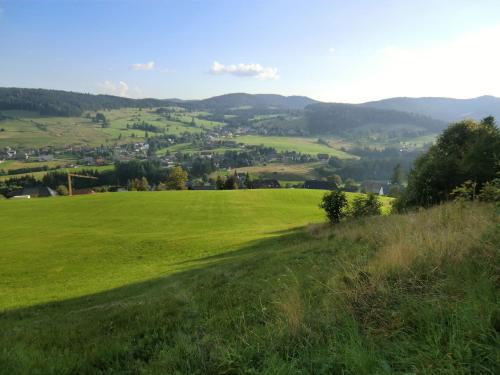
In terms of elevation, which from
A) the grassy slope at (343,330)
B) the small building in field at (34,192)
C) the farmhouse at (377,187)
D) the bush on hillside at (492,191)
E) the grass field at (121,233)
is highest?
the bush on hillside at (492,191)

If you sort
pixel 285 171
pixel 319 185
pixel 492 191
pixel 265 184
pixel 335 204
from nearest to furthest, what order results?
1. pixel 492 191
2. pixel 335 204
3. pixel 319 185
4. pixel 265 184
5. pixel 285 171

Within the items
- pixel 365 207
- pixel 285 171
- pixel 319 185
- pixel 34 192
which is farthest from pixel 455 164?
pixel 285 171

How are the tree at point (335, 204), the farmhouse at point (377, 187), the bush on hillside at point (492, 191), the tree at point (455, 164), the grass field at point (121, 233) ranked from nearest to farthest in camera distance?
the bush on hillside at point (492, 191) < the grass field at point (121, 233) < the tree at point (455, 164) < the tree at point (335, 204) < the farmhouse at point (377, 187)

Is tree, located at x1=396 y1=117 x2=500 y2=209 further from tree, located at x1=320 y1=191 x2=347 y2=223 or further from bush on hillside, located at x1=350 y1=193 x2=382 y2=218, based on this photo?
tree, located at x1=320 y1=191 x2=347 y2=223

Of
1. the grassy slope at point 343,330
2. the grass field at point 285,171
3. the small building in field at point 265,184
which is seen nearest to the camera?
the grassy slope at point 343,330

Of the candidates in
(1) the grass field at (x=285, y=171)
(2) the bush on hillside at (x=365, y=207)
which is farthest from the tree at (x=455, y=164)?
(1) the grass field at (x=285, y=171)

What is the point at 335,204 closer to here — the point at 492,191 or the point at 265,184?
the point at 492,191

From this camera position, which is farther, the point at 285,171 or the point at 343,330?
the point at 285,171

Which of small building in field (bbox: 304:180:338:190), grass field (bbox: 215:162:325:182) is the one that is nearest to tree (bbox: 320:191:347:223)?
small building in field (bbox: 304:180:338:190)

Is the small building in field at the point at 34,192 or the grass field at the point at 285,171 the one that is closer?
the small building in field at the point at 34,192

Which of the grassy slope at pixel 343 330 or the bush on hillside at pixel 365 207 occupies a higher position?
the grassy slope at pixel 343 330

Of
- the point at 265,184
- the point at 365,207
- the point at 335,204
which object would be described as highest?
the point at 335,204

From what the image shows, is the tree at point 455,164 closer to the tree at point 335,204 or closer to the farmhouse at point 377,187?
the tree at point 335,204

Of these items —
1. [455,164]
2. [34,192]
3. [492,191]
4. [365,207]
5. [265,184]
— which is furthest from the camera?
[265,184]
